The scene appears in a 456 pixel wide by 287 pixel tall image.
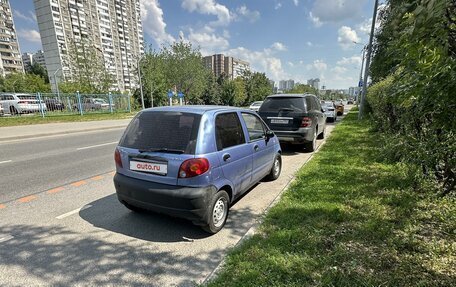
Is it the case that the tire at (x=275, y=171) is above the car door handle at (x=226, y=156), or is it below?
below

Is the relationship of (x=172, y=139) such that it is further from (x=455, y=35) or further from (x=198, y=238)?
(x=455, y=35)

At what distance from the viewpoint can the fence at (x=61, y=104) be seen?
17.5 m

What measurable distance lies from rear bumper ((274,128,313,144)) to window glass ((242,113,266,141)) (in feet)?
9.42

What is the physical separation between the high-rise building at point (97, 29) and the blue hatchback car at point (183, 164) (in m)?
54.4

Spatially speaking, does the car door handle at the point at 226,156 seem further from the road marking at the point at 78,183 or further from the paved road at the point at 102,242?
the road marking at the point at 78,183

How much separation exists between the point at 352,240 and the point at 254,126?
99.7 inches

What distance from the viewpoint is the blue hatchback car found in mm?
2996

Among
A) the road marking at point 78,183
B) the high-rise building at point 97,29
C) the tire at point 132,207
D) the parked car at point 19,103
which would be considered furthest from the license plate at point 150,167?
the high-rise building at point 97,29

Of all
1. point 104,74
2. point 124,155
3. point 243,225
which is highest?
point 104,74

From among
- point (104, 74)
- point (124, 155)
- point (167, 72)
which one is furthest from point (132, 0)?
point (124, 155)

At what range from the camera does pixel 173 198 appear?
9.78ft

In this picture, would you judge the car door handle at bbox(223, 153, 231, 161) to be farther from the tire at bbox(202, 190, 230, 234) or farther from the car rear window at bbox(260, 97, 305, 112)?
the car rear window at bbox(260, 97, 305, 112)

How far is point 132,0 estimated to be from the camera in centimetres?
9612

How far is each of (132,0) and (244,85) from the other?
226 ft
